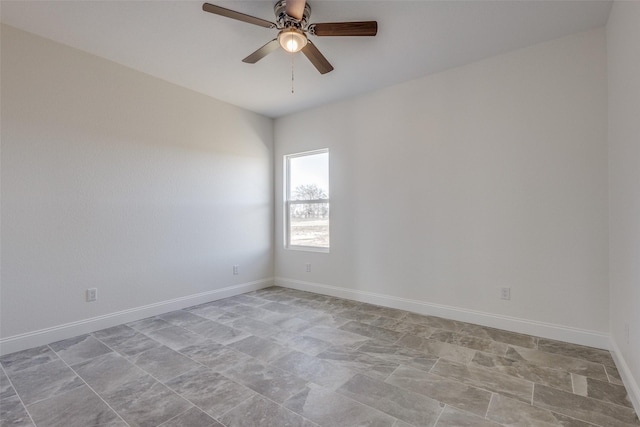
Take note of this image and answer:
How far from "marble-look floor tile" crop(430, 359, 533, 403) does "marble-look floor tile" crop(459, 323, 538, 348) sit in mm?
653

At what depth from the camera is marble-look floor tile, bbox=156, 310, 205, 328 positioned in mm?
3191

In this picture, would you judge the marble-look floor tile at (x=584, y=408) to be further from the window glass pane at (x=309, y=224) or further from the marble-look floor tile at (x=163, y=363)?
the window glass pane at (x=309, y=224)

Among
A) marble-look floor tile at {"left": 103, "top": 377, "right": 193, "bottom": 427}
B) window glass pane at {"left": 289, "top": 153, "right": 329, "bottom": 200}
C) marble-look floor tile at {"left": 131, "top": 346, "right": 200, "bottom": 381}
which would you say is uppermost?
window glass pane at {"left": 289, "top": 153, "right": 329, "bottom": 200}

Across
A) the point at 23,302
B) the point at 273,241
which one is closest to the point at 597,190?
the point at 273,241

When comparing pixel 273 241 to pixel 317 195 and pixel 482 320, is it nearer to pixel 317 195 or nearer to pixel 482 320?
pixel 317 195

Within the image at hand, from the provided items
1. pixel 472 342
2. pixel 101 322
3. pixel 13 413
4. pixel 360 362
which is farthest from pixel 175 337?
pixel 472 342

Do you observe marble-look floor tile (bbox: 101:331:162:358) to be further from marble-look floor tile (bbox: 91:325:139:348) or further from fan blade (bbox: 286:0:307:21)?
fan blade (bbox: 286:0:307:21)

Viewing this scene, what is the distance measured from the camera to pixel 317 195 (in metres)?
4.48

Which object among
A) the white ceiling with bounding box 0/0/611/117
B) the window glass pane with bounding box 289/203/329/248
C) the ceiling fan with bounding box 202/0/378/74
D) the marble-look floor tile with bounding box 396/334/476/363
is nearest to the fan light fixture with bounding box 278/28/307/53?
the ceiling fan with bounding box 202/0/378/74

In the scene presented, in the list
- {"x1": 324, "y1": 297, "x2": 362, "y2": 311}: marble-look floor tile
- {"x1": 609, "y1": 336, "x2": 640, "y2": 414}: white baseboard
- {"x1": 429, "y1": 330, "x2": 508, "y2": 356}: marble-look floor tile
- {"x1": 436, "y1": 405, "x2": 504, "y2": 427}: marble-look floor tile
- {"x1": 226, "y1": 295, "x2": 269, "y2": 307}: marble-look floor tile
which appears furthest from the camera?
{"x1": 226, "y1": 295, "x2": 269, "y2": 307}: marble-look floor tile

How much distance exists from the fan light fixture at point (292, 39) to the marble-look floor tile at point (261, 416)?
243cm

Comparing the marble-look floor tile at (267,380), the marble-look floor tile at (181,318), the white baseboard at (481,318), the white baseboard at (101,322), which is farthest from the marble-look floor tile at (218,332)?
the white baseboard at (481,318)

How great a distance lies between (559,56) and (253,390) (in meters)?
3.63

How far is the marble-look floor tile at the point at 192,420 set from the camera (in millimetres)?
1642
